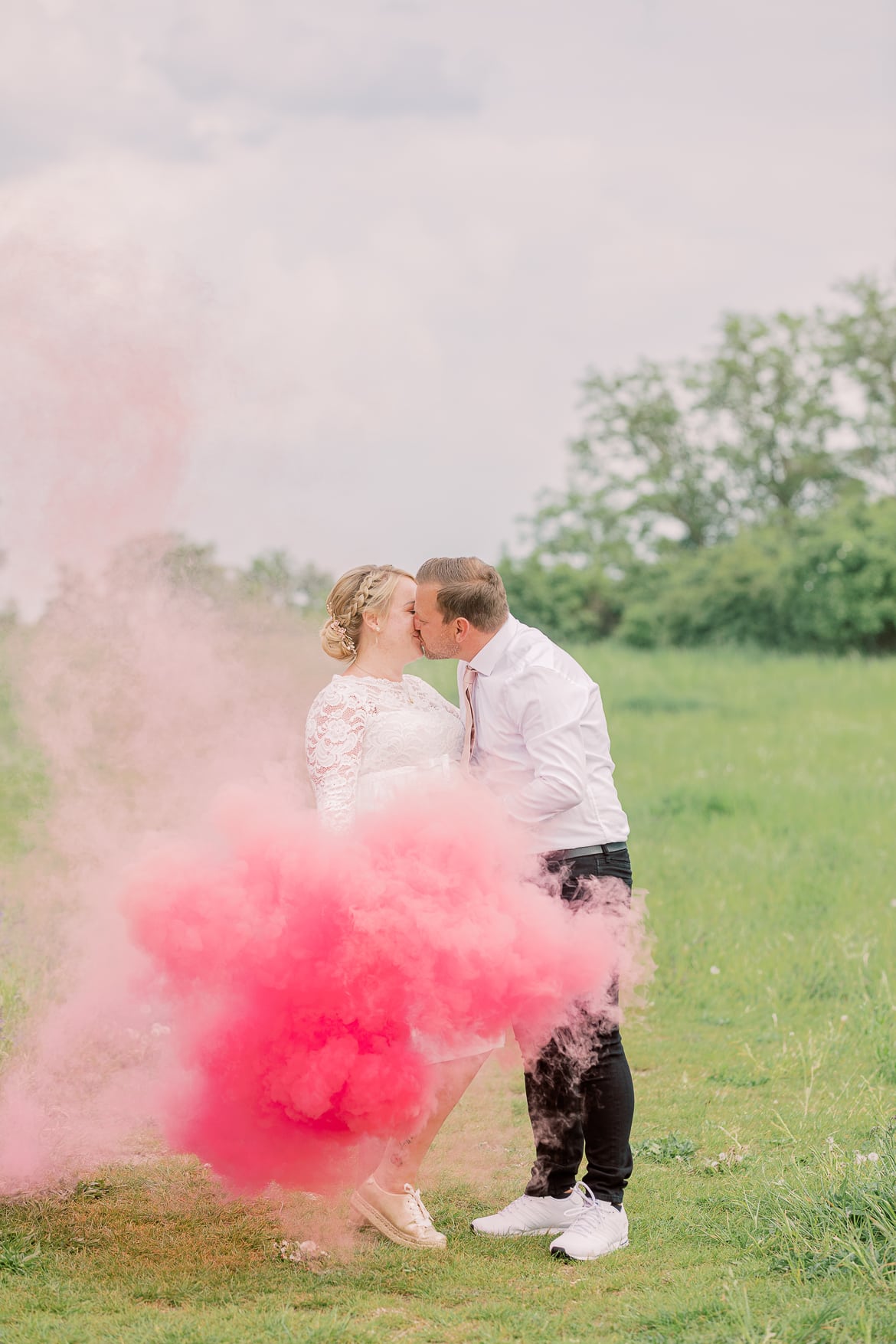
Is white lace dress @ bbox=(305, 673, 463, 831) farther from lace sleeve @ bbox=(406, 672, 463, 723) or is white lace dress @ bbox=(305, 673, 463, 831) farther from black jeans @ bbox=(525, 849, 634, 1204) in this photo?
black jeans @ bbox=(525, 849, 634, 1204)

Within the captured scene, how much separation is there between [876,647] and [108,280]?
83.6 ft

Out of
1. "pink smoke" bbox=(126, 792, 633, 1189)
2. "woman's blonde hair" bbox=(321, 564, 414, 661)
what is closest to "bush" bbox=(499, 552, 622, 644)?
"woman's blonde hair" bbox=(321, 564, 414, 661)

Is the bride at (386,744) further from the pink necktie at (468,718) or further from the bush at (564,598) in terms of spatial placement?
the bush at (564,598)

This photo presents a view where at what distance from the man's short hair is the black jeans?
35.6 inches

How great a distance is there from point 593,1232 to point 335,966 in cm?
141

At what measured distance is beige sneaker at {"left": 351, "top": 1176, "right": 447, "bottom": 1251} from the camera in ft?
15.3

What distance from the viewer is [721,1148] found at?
6.04 m

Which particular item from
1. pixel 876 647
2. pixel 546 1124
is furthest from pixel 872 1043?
pixel 876 647

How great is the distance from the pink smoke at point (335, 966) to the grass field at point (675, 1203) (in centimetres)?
47

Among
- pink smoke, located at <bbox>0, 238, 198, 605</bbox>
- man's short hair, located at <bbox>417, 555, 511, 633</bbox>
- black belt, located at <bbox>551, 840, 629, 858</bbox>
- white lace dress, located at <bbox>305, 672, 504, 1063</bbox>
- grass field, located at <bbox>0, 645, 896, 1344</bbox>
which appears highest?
pink smoke, located at <bbox>0, 238, 198, 605</bbox>

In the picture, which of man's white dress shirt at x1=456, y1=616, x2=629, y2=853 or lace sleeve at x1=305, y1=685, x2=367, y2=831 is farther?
lace sleeve at x1=305, y1=685, x2=367, y2=831

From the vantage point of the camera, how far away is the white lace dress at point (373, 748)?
15.1 feet

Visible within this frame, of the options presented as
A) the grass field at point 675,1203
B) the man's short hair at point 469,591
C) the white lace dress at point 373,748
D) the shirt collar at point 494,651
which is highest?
the man's short hair at point 469,591

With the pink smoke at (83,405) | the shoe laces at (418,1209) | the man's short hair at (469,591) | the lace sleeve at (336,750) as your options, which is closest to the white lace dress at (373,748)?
the lace sleeve at (336,750)
